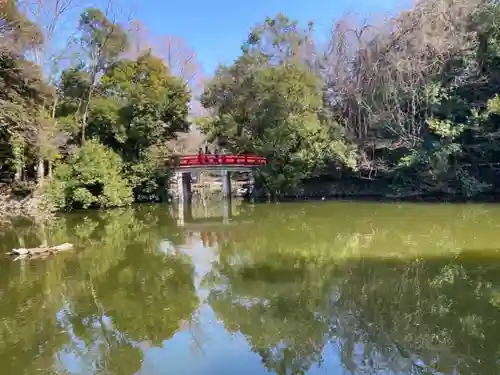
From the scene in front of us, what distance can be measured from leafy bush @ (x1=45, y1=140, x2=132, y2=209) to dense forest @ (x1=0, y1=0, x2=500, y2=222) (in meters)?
0.06

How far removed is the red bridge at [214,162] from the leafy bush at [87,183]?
320 centimetres

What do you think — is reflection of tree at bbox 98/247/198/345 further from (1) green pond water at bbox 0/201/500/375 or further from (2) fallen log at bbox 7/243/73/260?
(2) fallen log at bbox 7/243/73/260

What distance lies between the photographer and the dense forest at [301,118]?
822 inches

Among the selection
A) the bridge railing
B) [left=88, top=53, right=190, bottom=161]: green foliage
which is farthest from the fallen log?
the bridge railing

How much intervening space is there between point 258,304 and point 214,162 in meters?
16.7

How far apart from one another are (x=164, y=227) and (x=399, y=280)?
9.18 metres

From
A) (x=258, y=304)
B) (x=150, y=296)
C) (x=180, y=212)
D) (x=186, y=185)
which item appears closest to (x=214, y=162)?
(x=186, y=185)

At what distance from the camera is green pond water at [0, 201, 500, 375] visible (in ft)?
17.4

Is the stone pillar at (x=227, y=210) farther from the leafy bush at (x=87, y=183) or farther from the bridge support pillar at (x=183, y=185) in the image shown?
the leafy bush at (x=87, y=183)

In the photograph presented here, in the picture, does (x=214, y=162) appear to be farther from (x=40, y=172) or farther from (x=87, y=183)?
(x=40, y=172)

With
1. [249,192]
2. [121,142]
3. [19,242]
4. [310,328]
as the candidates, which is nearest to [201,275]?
[310,328]

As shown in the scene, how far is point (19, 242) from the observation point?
1264 cm

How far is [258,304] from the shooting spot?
7121mm

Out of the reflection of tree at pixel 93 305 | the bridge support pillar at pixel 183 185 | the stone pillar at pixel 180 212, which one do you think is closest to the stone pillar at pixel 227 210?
the stone pillar at pixel 180 212
